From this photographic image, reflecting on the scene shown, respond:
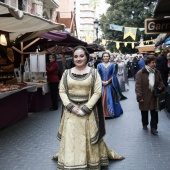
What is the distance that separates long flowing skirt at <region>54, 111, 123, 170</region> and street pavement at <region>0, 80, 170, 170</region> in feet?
1.44

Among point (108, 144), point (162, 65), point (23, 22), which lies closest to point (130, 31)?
point (162, 65)

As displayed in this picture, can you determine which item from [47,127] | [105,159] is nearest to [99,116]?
[105,159]

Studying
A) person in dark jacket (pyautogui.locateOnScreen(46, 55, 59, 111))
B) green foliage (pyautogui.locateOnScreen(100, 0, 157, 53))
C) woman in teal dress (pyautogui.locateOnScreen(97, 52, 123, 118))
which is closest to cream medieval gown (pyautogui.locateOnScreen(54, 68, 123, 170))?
woman in teal dress (pyautogui.locateOnScreen(97, 52, 123, 118))

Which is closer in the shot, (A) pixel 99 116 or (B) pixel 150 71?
(A) pixel 99 116

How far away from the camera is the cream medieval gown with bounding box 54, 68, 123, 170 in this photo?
4594 millimetres

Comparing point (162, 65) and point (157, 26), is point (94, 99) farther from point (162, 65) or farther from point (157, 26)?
point (162, 65)

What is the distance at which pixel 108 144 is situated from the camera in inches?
251

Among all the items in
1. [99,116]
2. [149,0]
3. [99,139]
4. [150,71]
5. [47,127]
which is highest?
[149,0]

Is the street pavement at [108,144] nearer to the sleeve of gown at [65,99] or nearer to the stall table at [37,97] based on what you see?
the stall table at [37,97]

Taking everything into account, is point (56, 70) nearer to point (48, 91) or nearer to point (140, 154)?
point (48, 91)

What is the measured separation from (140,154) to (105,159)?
95 centimetres

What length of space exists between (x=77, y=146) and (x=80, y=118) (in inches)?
16.2

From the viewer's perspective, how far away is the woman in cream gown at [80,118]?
4598 millimetres

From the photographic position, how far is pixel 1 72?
951 centimetres
